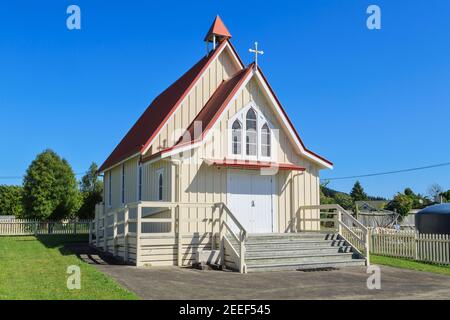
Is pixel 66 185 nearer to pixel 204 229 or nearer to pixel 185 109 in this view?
pixel 185 109

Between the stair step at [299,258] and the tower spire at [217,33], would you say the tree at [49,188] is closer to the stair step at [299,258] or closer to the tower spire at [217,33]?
the tower spire at [217,33]

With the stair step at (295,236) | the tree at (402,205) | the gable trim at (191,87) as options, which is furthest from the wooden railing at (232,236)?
the tree at (402,205)

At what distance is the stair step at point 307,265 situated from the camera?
47.3 feet

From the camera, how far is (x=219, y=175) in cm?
1766

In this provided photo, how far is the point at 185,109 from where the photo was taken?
19719mm

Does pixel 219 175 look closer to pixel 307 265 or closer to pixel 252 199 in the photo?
pixel 252 199

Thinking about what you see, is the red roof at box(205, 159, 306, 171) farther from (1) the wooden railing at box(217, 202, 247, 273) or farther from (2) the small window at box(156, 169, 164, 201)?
(2) the small window at box(156, 169, 164, 201)

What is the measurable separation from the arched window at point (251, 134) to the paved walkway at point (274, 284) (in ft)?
18.4

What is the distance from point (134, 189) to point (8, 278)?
1025 centimetres

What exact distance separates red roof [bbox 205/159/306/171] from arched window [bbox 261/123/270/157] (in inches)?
21.0

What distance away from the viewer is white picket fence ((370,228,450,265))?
18.7 meters

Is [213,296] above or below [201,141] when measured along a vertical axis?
below
